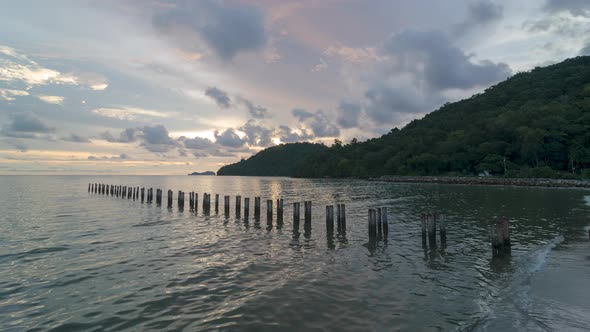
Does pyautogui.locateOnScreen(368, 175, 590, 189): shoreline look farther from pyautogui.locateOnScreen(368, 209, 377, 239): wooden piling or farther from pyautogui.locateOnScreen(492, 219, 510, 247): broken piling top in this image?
pyautogui.locateOnScreen(368, 209, 377, 239): wooden piling

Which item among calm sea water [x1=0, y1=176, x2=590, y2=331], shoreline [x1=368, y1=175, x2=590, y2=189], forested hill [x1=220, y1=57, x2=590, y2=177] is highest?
forested hill [x1=220, y1=57, x2=590, y2=177]

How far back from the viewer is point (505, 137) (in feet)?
302

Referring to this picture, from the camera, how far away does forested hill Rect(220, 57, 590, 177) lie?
251 feet

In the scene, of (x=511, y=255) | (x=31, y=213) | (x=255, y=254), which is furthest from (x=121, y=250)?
(x=31, y=213)

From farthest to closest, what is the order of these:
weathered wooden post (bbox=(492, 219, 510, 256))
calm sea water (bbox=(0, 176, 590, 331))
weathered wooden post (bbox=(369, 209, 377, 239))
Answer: weathered wooden post (bbox=(369, 209, 377, 239)) < weathered wooden post (bbox=(492, 219, 510, 256)) < calm sea water (bbox=(0, 176, 590, 331))

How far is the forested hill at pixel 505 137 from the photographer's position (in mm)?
76625

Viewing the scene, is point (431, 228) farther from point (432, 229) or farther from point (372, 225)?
point (372, 225)

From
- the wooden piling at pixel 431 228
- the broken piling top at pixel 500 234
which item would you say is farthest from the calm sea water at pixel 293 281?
the wooden piling at pixel 431 228

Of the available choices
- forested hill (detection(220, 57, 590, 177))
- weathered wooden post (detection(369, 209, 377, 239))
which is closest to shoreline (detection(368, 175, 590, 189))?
forested hill (detection(220, 57, 590, 177))

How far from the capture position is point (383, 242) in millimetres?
16062

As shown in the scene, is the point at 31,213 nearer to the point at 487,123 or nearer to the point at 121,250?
the point at 121,250

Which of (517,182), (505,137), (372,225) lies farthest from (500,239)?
(505,137)

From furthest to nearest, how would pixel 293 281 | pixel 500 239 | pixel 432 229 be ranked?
pixel 432 229, pixel 500 239, pixel 293 281

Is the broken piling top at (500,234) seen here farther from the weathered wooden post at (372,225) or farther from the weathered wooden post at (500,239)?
the weathered wooden post at (372,225)
